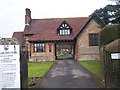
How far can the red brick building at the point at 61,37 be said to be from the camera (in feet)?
148

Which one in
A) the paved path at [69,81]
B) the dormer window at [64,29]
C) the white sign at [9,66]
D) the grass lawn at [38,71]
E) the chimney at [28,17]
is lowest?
the paved path at [69,81]

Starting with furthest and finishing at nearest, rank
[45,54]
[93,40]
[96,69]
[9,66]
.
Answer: [45,54] → [93,40] → [96,69] → [9,66]

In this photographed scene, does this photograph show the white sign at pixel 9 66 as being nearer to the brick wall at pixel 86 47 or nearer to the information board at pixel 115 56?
the information board at pixel 115 56

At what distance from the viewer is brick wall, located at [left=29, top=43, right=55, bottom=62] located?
46781 millimetres

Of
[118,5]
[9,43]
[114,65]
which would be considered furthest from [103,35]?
[9,43]

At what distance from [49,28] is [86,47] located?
877 cm

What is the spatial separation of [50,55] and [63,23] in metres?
6.24

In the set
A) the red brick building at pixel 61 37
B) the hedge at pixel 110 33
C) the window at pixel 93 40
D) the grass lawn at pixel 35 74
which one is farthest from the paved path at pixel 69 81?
the window at pixel 93 40

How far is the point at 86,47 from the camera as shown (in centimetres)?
4541

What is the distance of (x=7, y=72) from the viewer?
9.27 meters

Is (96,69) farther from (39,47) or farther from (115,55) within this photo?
(39,47)

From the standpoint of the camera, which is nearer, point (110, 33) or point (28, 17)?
point (110, 33)

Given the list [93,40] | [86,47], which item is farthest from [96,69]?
[93,40]

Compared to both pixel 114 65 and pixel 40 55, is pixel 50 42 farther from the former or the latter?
pixel 114 65
